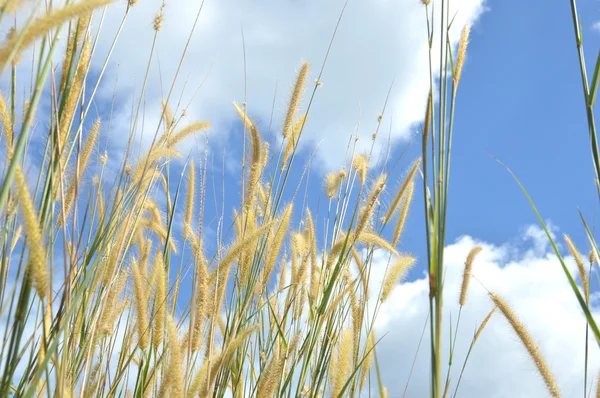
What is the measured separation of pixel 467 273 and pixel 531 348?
516 mm

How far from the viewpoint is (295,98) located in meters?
1.73

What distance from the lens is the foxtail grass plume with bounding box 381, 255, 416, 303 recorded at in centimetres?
166

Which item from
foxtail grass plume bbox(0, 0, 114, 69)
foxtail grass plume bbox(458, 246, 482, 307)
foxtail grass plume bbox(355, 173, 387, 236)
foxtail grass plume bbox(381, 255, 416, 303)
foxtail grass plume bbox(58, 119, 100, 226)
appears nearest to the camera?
foxtail grass plume bbox(0, 0, 114, 69)

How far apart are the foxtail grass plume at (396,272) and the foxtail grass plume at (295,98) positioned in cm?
47

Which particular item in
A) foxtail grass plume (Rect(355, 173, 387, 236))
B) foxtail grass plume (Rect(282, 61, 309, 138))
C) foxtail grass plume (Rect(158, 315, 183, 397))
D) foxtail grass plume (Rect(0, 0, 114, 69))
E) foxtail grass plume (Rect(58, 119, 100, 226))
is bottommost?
foxtail grass plume (Rect(158, 315, 183, 397))

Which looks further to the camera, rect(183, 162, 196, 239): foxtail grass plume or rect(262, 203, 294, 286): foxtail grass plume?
rect(183, 162, 196, 239): foxtail grass plume

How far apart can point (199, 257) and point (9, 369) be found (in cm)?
36

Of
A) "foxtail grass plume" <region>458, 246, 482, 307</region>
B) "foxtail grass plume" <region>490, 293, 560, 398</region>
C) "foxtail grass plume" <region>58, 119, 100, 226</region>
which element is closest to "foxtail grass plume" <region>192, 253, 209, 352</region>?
"foxtail grass plume" <region>58, 119, 100, 226</region>

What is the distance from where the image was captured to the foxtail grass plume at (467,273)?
5.92 ft

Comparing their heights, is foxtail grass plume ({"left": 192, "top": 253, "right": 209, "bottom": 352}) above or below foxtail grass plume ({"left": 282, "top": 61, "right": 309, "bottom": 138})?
below

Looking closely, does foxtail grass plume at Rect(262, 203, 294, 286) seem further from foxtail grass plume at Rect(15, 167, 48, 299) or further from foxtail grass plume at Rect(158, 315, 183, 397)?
foxtail grass plume at Rect(15, 167, 48, 299)

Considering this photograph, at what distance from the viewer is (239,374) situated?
1593 millimetres

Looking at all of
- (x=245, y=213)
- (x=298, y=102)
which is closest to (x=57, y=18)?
(x=245, y=213)

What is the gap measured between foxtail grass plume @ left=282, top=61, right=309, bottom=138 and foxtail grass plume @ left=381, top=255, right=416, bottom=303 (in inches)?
18.6
